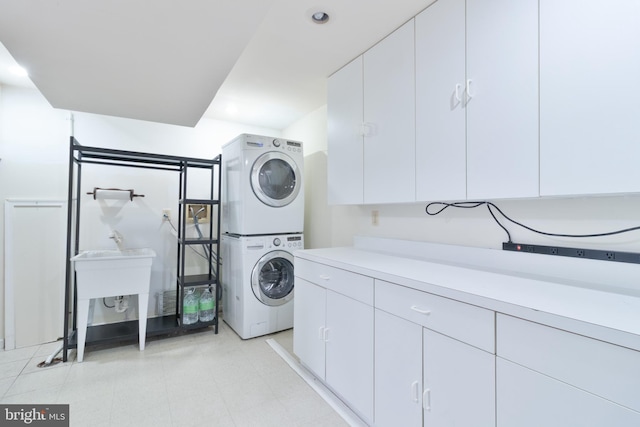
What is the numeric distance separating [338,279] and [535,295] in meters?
0.97

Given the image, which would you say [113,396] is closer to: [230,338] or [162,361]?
[162,361]

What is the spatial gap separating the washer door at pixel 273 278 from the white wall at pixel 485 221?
1.61 feet

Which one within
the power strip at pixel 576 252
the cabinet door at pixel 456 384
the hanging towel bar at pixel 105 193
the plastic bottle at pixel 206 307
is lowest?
the plastic bottle at pixel 206 307

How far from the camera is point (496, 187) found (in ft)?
4.28

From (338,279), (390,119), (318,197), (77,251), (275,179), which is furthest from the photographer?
(318,197)

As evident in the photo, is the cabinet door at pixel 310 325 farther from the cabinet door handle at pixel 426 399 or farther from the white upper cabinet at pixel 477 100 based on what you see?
the white upper cabinet at pixel 477 100

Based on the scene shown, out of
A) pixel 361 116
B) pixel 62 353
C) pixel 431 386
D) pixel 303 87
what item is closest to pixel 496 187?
pixel 431 386

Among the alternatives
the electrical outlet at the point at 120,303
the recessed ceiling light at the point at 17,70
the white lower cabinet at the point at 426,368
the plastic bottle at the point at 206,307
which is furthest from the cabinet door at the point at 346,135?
the recessed ceiling light at the point at 17,70

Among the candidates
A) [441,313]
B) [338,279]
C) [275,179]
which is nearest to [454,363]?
[441,313]

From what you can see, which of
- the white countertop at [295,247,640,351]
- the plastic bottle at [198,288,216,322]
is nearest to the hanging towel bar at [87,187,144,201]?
the plastic bottle at [198,288,216,322]

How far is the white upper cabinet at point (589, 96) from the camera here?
37.0 inches

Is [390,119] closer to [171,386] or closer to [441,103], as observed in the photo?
[441,103]

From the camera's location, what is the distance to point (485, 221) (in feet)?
5.20

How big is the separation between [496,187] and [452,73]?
0.64 meters
